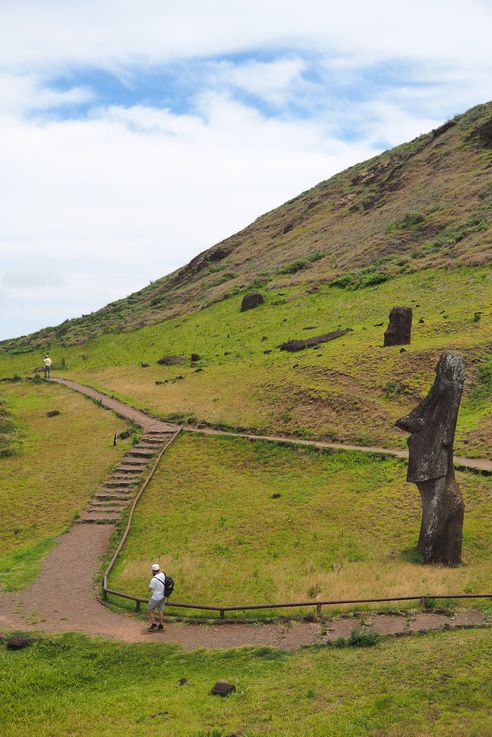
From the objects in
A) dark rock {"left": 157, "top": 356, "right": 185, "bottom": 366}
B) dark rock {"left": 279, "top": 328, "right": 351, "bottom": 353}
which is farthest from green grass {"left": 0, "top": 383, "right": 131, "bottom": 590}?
dark rock {"left": 279, "top": 328, "right": 351, "bottom": 353}

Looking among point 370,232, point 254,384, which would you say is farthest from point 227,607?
point 370,232

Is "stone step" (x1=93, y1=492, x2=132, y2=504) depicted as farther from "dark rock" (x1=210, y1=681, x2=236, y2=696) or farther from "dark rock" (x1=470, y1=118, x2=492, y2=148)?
"dark rock" (x1=470, y1=118, x2=492, y2=148)

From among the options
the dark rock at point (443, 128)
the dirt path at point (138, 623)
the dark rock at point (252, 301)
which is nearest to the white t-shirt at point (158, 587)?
the dirt path at point (138, 623)

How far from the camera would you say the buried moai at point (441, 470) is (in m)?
22.7

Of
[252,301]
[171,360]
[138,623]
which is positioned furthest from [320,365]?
[252,301]

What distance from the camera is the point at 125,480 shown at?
109ft

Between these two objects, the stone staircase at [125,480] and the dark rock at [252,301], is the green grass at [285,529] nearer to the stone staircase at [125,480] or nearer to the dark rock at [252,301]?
the stone staircase at [125,480]

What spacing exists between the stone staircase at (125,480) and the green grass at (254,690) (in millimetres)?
11629

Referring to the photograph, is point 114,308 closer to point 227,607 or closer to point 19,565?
point 19,565

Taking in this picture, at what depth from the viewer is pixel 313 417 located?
36969 millimetres

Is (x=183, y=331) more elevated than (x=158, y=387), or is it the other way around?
(x=183, y=331)

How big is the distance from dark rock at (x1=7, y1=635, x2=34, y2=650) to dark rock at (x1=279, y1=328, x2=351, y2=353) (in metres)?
33.3

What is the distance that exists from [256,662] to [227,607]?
3006 mm

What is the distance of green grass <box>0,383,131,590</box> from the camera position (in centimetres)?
2717
